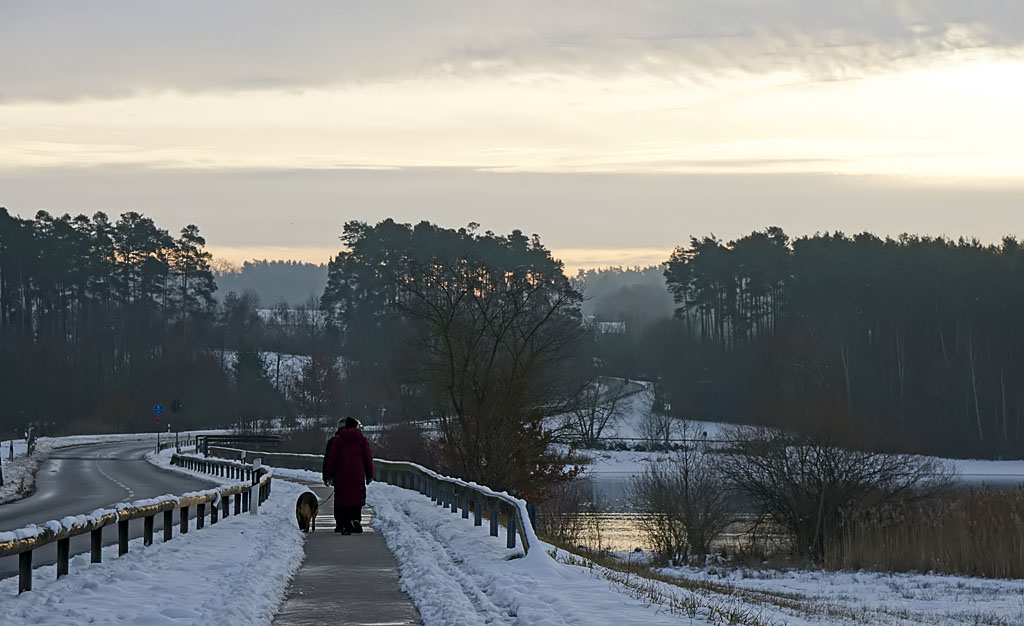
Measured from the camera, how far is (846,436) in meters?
40.2

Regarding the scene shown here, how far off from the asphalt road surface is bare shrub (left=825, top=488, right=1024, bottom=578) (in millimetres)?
18696

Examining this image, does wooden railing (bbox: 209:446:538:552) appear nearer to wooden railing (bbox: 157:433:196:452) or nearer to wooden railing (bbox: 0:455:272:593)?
wooden railing (bbox: 0:455:272:593)

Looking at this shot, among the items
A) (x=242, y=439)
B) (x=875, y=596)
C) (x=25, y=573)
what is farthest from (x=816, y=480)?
(x=242, y=439)

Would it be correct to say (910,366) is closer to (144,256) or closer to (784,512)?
(784,512)

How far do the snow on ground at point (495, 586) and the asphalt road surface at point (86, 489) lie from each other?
5.20 m

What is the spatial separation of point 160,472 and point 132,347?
3044 inches

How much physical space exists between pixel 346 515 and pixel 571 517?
895 inches

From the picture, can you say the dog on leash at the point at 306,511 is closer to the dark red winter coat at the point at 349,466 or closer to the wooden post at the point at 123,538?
the dark red winter coat at the point at 349,466

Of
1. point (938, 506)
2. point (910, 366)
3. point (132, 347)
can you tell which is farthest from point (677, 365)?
point (938, 506)

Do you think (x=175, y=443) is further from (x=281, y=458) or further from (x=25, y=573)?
(x=25, y=573)

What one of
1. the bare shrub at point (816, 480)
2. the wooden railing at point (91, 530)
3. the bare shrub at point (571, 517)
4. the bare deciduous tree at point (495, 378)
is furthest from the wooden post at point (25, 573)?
the bare shrub at point (816, 480)

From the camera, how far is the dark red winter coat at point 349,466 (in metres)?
20.3

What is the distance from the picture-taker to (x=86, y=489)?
39.3 metres

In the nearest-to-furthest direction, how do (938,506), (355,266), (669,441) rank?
(938,506) → (669,441) → (355,266)
